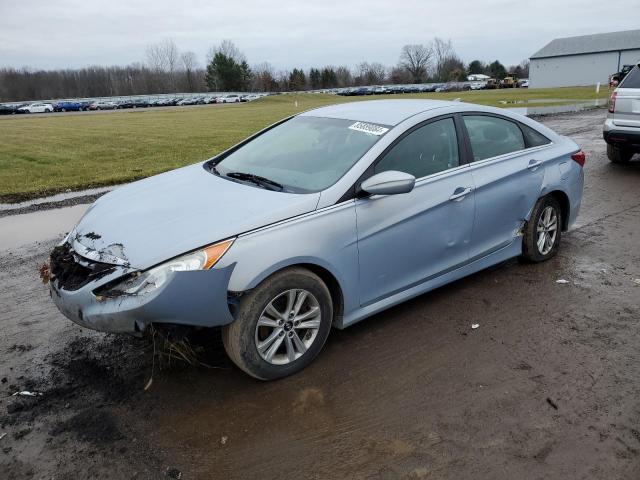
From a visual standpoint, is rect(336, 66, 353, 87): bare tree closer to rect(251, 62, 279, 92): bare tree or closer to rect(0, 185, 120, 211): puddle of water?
rect(251, 62, 279, 92): bare tree

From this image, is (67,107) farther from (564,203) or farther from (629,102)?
(564,203)

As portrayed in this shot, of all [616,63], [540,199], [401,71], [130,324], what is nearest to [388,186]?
[130,324]

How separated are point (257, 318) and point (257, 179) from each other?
122 centimetres

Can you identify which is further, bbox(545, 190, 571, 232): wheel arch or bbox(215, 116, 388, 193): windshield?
bbox(545, 190, 571, 232): wheel arch

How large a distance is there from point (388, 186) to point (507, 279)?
6.75 ft

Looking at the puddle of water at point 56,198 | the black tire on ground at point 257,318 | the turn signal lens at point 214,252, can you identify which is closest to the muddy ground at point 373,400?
the black tire on ground at point 257,318

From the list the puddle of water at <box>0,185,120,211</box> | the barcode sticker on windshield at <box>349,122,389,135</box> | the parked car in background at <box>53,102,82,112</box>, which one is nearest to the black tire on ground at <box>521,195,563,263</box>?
the barcode sticker on windshield at <box>349,122,389,135</box>

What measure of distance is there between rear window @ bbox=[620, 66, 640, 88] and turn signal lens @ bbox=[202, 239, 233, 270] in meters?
8.80

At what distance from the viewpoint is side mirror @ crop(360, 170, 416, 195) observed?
3.70m

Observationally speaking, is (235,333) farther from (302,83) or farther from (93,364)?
(302,83)

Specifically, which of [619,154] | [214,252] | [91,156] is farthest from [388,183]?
[91,156]

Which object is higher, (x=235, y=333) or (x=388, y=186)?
(x=388, y=186)

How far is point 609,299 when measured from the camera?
463cm

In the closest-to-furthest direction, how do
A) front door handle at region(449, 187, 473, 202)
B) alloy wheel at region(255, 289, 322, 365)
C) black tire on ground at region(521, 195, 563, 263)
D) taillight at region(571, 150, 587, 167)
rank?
alloy wheel at region(255, 289, 322, 365) → front door handle at region(449, 187, 473, 202) → black tire on ground at region(521, 195, 563, 263) → taillight at region(571, 150, 587, 167)
